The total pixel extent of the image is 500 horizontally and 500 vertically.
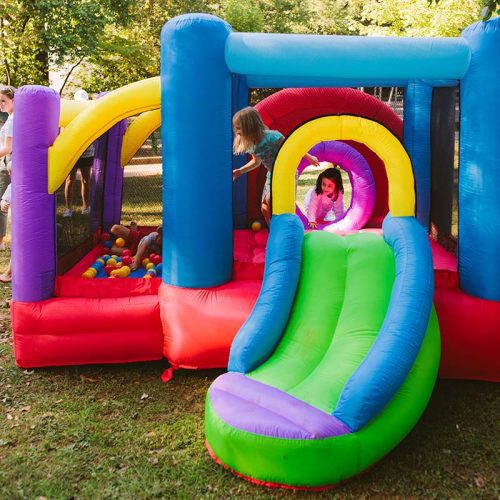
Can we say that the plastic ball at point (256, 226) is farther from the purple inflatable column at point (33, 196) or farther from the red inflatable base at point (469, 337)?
the red inflatable base at point (469, 337)

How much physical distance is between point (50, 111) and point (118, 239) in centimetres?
182

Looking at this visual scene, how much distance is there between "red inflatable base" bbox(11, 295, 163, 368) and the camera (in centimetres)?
420

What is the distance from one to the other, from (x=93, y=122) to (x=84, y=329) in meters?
1.35

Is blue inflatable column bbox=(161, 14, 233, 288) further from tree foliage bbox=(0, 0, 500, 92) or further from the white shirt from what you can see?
tree foliage bbox=(0, 0, 500, 92)

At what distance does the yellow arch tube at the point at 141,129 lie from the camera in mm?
5535

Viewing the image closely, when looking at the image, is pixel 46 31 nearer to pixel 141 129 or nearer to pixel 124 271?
pixel 141 129

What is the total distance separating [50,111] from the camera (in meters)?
4.19

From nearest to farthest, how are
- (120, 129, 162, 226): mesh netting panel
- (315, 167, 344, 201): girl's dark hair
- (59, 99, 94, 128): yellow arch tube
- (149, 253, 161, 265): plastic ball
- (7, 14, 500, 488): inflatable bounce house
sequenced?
1. (7, 14, 500, 488): inflatable bounce house
2. (59, 99, 94, 128): yellow arch tube
3. (149, 253, 161, 265): plastic ball
4. (120, 129, 162, 226): mesh netting panel
5. (315, 167, 344, 201): girl's dark hair

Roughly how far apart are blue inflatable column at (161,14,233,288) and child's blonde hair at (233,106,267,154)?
2.42ft

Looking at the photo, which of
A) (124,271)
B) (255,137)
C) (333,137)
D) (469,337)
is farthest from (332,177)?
(469,337)

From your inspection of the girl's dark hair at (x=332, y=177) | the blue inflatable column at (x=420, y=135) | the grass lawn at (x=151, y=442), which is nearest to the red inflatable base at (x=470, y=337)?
the grass lawn at (x=151, y=442)

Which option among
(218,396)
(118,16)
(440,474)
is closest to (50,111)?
(218,396)

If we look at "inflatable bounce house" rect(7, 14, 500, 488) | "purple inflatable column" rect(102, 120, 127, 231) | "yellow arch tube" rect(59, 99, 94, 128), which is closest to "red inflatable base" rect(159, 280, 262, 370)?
"inflatable bounce house" rect(7, 14, 500, 488)

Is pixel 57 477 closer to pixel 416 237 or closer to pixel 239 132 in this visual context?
pixel 416 237
